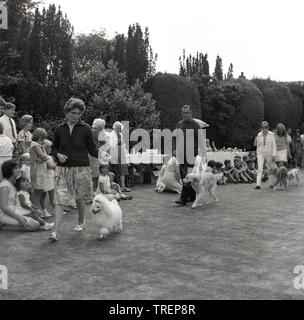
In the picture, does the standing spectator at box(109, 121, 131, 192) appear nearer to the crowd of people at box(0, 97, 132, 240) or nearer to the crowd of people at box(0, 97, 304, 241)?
the crowd of people at box(0, 97, 304, 241)

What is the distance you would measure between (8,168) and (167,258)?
127 inches

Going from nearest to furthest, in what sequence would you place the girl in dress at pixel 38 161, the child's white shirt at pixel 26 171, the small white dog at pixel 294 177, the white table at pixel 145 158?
the girl in dress at pixel 38 161
the child's white shirt at pixel 26 171
the white table at pixel 145 158
the small white dog at pixel 294 177

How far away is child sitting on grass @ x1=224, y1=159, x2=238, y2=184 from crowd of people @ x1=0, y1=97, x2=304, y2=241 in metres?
→ 1.96


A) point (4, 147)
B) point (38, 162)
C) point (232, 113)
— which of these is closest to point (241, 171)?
point (232, 113)

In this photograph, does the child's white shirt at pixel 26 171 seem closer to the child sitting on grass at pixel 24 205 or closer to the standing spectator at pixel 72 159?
the child sitting on grass at pixel 24 205

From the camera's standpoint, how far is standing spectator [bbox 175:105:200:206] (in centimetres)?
1010

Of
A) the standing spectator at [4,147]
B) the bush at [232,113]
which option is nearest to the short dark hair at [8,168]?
the standing spectator at [4,147]

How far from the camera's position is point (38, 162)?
889 cm

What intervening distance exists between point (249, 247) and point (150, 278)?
197 cm

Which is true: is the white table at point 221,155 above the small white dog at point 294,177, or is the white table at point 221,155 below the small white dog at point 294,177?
above

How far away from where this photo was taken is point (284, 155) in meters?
14.5

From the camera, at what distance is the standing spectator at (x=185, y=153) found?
33.1ft

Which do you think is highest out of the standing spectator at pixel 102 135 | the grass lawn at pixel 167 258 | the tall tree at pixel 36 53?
the tall tree at pixel 36 53
